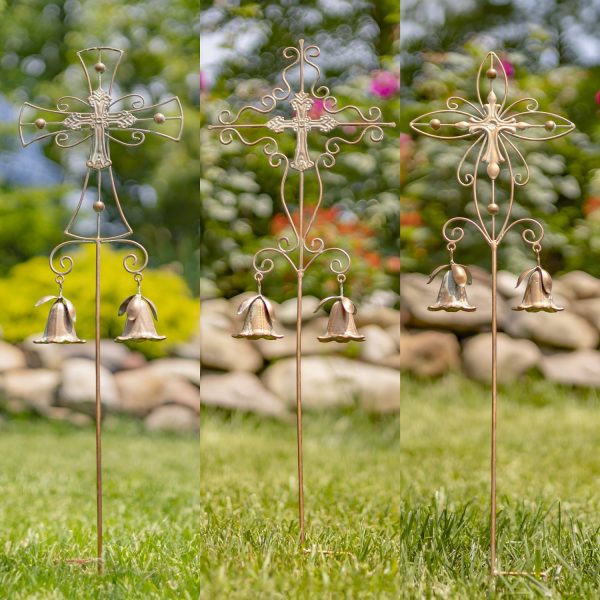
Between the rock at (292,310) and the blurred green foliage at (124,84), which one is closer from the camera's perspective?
the rock at (292,310)

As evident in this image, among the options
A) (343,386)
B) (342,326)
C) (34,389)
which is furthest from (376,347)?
(342,326)

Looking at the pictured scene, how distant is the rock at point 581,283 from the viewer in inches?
233

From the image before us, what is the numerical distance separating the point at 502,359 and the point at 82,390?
344 centimetres

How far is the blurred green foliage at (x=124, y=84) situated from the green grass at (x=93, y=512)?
8.43 feet

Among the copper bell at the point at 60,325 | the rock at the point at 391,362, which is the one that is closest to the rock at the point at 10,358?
the rock at the point at 391,362

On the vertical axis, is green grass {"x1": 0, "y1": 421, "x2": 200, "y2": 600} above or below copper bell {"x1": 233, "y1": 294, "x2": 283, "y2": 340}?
below

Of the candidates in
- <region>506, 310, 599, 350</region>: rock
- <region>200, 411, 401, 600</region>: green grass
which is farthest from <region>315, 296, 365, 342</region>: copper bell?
<region>506, 310, 599, 350</region>: rock

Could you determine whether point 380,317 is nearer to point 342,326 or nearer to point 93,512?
point 93,512

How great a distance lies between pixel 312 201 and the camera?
5.52 metres

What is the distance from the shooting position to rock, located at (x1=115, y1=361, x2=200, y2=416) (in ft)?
20.8

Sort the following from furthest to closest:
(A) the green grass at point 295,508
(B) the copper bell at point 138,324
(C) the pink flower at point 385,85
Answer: (C) the pink flower at point 385,85 < (B) the copper bell at point 138,324 < (A) the green grass at point 295,508

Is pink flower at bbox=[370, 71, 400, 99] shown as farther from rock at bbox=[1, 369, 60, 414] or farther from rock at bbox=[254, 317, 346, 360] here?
rock at bbox=[1, 369, 60, 414]

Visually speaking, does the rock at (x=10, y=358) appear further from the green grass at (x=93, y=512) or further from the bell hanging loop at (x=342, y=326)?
the bell hanging loop at (x=342, y=326)

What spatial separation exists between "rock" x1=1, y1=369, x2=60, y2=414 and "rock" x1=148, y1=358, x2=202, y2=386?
33.2 inches
